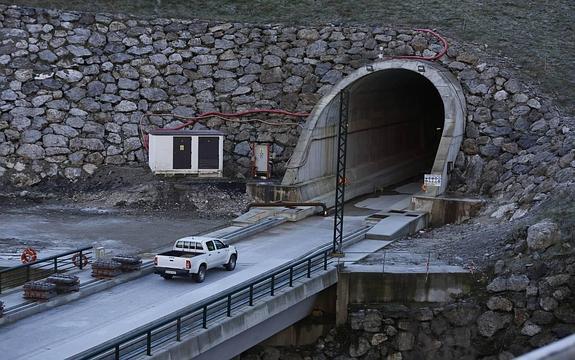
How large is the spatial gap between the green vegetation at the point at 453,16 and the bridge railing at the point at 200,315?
19.6 metres

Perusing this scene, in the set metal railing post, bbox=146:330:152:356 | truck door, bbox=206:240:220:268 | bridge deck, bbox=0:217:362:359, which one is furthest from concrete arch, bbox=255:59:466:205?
metal railing post, bbox=146:330:152:356

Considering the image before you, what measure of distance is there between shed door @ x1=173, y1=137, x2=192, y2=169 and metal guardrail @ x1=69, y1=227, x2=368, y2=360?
40.8ft

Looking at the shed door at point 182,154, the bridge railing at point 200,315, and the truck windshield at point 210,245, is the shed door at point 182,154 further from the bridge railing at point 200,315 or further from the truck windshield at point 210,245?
the truck windshield at point 210,245

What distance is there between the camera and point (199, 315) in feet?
63.8

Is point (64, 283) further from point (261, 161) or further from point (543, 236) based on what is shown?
point (261, 161)

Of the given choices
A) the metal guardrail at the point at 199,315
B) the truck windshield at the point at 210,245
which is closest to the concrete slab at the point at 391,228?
the metal guardrail at the point at 199,315

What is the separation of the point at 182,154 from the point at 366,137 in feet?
30.3

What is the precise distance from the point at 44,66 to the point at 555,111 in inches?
832

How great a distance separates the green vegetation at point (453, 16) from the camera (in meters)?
41.1

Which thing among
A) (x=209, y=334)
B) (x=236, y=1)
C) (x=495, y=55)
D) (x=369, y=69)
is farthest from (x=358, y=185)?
(x=209, y=334)

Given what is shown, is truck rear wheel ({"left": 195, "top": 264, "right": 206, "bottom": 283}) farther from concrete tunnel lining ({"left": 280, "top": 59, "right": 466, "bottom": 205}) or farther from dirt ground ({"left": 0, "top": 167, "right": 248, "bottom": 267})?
concrete tunnel lining ({"left": 280, "top": 59, "right": 466, "bottom": 205})

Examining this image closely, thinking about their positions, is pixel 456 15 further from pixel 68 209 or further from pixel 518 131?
pixel 68 209

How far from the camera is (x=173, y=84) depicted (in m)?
39.9

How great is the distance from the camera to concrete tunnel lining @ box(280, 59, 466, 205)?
36.1 meters
